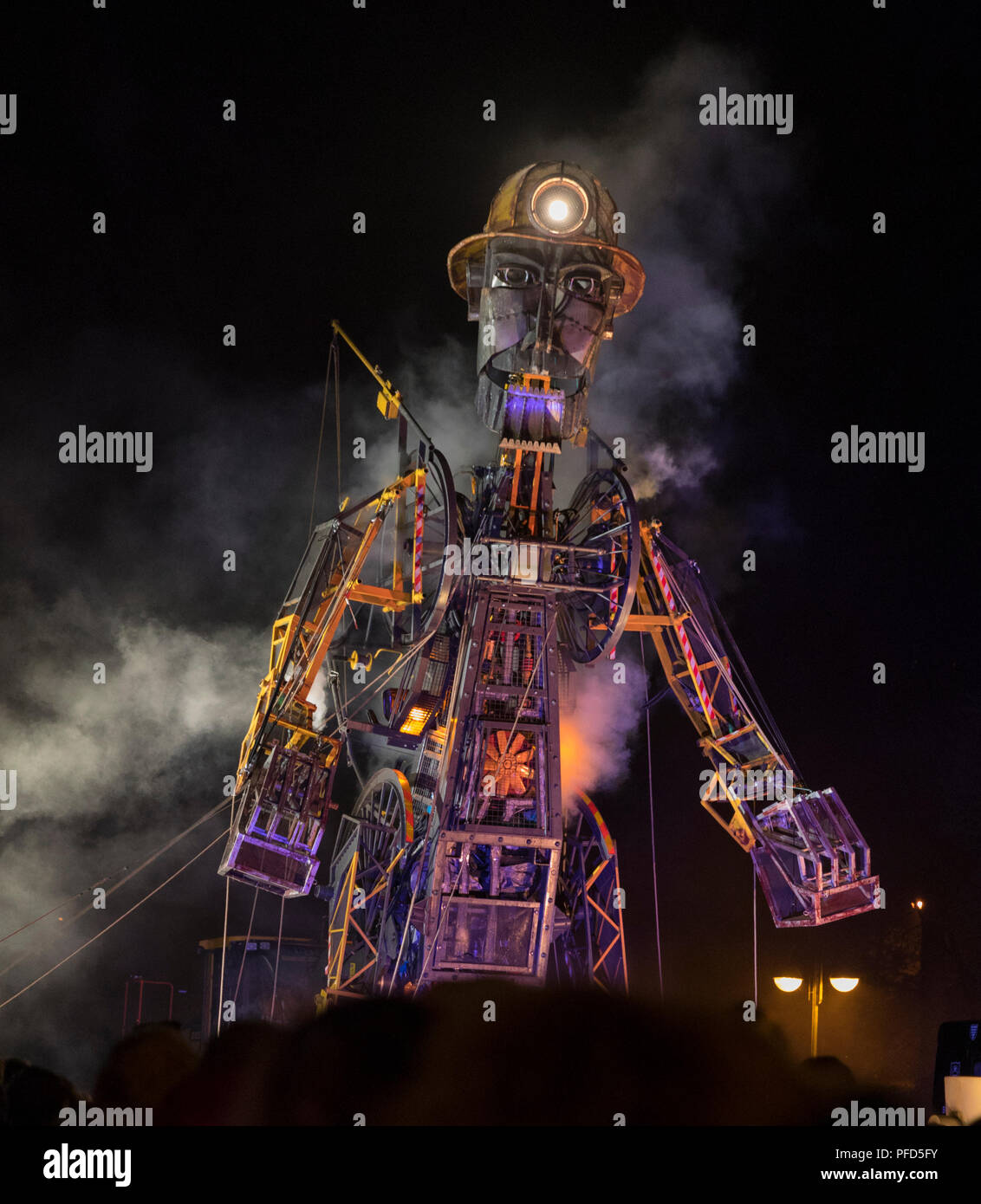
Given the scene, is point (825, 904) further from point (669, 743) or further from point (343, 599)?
point (669, 743)

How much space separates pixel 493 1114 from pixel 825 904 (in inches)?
340

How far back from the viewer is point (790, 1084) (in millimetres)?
3848

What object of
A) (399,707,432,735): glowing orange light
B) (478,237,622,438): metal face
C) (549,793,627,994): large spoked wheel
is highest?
(478,237,622,438): metal face

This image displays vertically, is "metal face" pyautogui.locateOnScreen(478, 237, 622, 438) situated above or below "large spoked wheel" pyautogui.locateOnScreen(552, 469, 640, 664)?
above

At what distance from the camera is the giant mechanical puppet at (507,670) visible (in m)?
11.0

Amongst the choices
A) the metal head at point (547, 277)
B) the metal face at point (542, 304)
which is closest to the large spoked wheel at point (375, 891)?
the metal head at point (547, 277)

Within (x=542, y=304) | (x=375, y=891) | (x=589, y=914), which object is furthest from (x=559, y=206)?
(x=589, y=914)

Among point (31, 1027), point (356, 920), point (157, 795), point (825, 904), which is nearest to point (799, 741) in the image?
point (825, 904)

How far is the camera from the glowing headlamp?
1167 cm

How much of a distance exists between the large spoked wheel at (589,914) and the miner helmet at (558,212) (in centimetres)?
716

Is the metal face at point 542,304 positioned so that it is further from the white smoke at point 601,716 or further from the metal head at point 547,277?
the white smoke at point 601,716

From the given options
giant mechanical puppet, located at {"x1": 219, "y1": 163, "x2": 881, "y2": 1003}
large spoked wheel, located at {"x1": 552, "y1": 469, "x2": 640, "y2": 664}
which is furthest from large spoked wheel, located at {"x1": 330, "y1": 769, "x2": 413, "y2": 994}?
large spoked wheel, located at {"x1": 552, "y1": 469, "x2": 640, "y2": 664}

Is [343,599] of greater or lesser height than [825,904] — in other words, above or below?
above

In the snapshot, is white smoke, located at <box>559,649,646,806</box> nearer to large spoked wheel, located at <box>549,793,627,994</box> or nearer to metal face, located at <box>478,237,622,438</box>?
large spoked wheel, located at <box>549,793,627,994</box>
